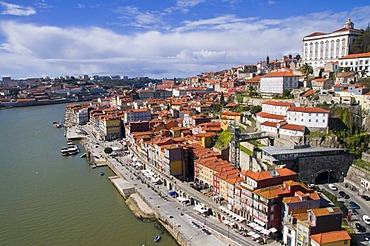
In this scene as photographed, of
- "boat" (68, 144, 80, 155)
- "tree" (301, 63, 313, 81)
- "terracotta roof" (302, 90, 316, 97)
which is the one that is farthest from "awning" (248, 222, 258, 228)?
"boat" (68, 144, 80, 155)

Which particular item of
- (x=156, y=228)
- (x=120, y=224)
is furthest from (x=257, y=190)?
(x=120, y=224)

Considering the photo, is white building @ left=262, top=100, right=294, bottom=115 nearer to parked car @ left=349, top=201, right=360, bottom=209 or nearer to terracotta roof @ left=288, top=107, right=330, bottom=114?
terracotta roof @ left=288, top=107, right=330, bottom=114

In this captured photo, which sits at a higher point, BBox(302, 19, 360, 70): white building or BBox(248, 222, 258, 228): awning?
BBox(302, 19, 360, 70): white building

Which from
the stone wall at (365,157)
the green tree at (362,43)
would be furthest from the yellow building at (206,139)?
the green tree at (362,43)

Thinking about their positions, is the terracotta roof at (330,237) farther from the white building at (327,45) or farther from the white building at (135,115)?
the white building at (135,115)

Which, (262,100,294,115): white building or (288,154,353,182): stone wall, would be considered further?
(262,100,294,115): white building

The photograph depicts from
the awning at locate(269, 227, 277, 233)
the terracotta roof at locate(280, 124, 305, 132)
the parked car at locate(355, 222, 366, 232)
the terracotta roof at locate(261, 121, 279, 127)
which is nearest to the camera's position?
the parked car at locate(355, 222, 366, 232)
